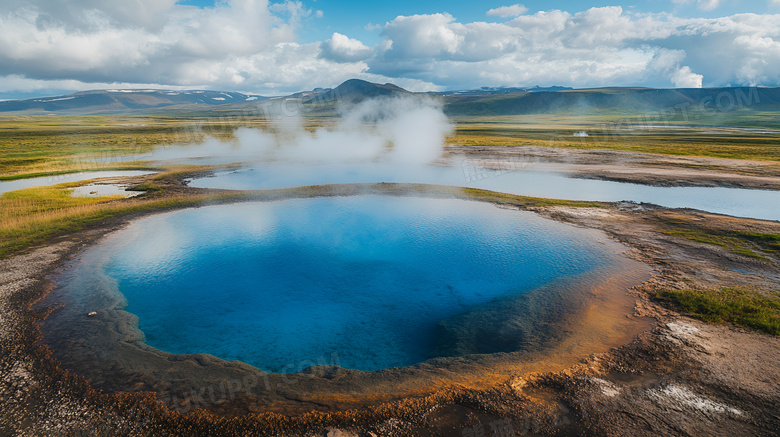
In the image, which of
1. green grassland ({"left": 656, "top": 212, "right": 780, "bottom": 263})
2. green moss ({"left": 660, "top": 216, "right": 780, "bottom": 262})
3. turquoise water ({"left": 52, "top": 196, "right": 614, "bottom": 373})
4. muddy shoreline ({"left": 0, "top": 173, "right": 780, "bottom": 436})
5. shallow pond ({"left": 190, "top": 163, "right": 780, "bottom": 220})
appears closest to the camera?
muddy shoreline ({"left": 0, "top": 173, "right": 780, "bottom": 436})

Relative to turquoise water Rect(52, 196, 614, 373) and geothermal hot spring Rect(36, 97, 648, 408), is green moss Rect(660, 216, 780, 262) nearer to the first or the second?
geothermal hot spring Rect(36, 97, 648, 408)

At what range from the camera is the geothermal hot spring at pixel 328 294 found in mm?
10828

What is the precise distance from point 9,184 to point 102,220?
818 inches

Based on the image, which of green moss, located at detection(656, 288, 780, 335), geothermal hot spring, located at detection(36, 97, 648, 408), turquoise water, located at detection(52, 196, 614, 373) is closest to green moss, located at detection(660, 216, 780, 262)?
geothermal hot spring, located at detection(36, 97, 648, 408)

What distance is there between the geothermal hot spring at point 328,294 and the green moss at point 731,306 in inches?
72.0

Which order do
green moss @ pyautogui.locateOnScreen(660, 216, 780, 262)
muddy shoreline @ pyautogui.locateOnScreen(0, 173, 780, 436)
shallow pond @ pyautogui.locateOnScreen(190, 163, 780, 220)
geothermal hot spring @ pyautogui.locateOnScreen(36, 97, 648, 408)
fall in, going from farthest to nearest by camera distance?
shallow pond @ pyautogui.locateOnScreen(190, 163, 780, 220) < green moss @ pyautogui.locateOnScreen(660, 216, 780, 262) < geothermal hot spring @ pyautogui.locateOnScreen(36, 97, 648, 408) < muddy shoreline @ pyautogui.locateOnScreen(0, 173, 780, 436)

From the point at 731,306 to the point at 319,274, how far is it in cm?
1579

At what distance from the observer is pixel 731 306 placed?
41.2 feet

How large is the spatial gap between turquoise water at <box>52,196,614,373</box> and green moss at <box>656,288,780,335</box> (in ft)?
12.2

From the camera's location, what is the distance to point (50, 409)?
27.8 feet

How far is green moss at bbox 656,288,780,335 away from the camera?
38.7 ft

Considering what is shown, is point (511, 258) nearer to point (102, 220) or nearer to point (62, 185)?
point (102, 220)

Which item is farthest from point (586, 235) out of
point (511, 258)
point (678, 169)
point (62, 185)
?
point (62, 185)

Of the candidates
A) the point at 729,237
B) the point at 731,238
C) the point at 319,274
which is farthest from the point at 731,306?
the point at 319,274
